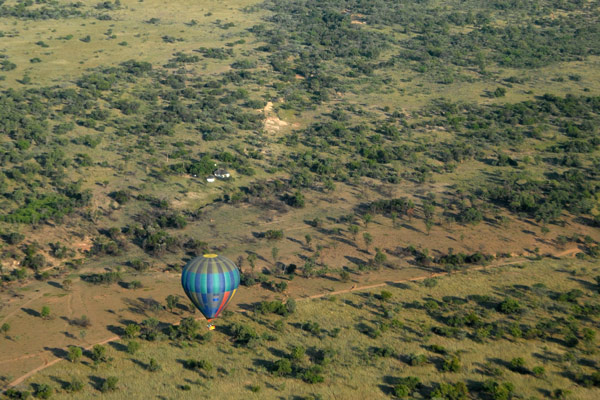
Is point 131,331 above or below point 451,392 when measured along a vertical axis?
below

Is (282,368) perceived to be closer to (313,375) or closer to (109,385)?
(313,375)

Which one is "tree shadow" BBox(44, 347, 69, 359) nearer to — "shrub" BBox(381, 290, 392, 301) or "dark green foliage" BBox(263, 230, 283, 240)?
"dark green foliage" BBox(263, 230, 283, 240)

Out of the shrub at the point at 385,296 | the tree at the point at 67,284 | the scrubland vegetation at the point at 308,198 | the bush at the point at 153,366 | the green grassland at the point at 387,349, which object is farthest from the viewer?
the tree at the point at 67,284

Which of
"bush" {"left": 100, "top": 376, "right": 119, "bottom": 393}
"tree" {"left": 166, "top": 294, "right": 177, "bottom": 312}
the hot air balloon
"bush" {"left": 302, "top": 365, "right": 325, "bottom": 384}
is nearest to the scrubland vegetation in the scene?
"bush" {"left": 100, "top": 376, "right": 119, "bottom": 393}

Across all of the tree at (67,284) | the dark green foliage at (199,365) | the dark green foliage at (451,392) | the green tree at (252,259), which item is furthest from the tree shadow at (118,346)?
the dark green foliage at (451,392)

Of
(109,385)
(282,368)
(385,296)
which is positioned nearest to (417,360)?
(282,368)

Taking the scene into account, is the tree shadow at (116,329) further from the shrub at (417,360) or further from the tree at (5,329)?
the shrub at (417,360)

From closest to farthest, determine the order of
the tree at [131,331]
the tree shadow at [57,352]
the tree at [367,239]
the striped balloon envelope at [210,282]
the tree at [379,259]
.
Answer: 1. the tree shadow at [57,352]
2. the striped balloon envelope at [210,282]
3. the tree at [131,331]
4. the tree at [379,259]
5. the tree at [367,239]
